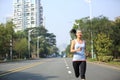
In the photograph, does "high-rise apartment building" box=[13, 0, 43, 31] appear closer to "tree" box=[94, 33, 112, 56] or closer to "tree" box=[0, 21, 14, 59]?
"tree" box=[0, 21, 14, 59]

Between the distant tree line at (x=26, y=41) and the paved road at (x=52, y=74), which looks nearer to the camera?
the paved road at (x=52, y=74)

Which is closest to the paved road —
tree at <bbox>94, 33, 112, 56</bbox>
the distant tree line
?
tree at <bbox>94, 33, 112, 56</bbox>

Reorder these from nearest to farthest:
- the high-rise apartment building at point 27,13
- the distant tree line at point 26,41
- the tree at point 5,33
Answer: the tree at point 5,33 → the distant tree line at point 26,41 → the high-rise apartment building at point 27,13

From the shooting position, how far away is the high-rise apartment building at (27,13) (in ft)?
549

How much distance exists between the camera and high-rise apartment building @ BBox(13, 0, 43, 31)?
167 meters

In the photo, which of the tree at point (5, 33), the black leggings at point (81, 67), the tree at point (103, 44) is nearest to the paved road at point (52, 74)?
the black leggings at point (81, 67)

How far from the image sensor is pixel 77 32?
10398mm

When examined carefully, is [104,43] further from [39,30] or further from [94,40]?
[39,30]

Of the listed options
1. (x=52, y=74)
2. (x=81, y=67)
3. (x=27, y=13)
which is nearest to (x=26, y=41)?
(x=27, y=13)

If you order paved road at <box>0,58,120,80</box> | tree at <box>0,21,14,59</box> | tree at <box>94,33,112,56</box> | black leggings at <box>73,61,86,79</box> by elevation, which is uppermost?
tree at <box>0,21,14,59</box>

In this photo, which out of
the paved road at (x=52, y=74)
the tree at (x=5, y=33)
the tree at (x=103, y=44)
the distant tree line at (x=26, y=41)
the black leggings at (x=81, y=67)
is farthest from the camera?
the distant tree line at (x=26, y=41)

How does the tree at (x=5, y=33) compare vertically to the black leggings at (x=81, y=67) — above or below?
above

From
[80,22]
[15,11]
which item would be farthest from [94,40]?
[15,11]

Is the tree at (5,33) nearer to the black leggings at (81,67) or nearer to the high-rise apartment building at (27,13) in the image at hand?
the black leggings at (81,67)
